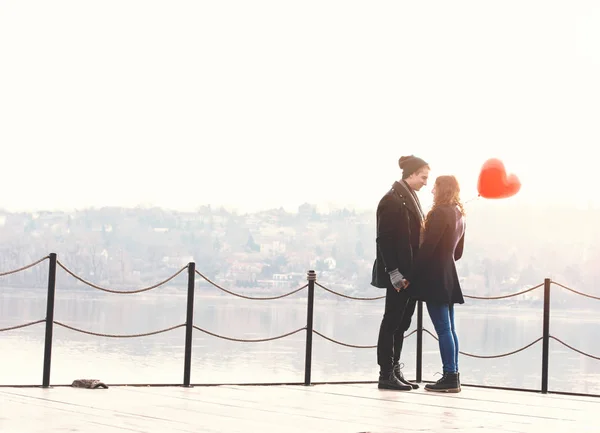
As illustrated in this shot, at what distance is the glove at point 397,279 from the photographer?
652 centimetres

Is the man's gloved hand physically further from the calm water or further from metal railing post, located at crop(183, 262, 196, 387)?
the calm water

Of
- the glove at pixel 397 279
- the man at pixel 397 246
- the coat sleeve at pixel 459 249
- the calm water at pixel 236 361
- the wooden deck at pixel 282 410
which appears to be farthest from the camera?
the calm water at pixel 236 361

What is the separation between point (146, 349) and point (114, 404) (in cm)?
5260

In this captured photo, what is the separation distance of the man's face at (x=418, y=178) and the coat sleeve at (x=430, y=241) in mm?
239

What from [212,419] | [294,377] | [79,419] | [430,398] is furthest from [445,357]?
[294,377]

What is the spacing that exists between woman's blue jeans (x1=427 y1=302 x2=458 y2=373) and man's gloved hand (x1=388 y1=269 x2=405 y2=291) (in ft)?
0.82

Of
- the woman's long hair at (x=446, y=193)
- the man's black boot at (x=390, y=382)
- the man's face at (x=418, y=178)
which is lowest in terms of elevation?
the man's black boot at (x=390, y=382)

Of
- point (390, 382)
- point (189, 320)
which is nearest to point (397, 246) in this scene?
point (390, 382)

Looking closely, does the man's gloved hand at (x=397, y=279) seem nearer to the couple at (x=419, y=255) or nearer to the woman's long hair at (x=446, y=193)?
the couple at (x=419, y=255)

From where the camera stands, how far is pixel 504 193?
758 cm

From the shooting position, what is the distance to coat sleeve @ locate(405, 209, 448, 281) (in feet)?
21.8

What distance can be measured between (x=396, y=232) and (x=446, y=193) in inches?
16.8

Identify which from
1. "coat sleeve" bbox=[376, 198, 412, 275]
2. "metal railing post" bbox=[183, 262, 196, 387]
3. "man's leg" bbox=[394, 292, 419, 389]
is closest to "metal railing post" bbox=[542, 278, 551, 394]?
"man's leg" bbox=[394, 292, 419, 389]

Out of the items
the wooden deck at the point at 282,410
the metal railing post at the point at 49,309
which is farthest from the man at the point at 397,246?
the metal railing post at the point at 49,309
